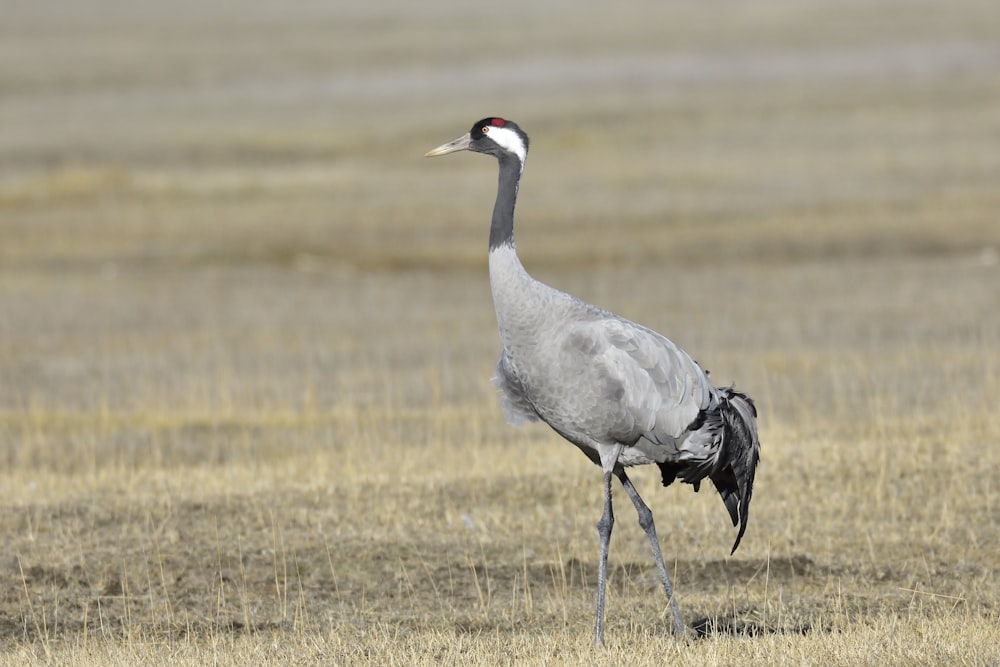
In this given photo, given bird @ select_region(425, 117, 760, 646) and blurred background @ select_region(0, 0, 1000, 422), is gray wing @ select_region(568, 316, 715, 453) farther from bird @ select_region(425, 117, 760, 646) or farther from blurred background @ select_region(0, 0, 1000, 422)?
blurred background @ select_region(0, 0, 1000, 422)

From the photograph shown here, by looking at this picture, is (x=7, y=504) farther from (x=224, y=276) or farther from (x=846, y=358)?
(x=224, y=276)

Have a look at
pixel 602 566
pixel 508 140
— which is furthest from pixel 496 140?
pixel 602 566

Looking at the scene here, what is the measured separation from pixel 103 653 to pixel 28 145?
1541 inches

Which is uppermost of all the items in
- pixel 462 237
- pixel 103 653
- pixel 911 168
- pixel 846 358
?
pixel 911 168

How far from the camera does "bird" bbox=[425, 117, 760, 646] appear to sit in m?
8.11

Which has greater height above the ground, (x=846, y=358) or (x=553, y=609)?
(x=846, y=358)

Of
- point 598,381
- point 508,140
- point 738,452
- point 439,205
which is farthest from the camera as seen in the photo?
point 439,205

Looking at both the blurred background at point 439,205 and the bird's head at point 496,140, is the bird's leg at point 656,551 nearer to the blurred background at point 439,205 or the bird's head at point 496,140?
the bird's head at point 496,140

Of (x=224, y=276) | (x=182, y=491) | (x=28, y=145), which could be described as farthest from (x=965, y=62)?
(x=182, y=491)

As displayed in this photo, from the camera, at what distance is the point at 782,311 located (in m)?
21.5

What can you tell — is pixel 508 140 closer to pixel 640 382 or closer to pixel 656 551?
pixel 640 382

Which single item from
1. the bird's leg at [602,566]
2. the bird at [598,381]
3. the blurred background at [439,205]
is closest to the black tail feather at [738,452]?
the bird at [598,381]

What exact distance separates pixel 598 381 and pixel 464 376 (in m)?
9.40

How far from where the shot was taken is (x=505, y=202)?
8.30 metres
